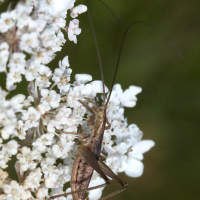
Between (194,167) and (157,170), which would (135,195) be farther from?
(194,167)

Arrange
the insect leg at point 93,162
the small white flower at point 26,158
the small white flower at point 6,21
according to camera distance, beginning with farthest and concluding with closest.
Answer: the insect leg at point 93,162
the small white flower at point 26,158
the small white flower at point 6,21

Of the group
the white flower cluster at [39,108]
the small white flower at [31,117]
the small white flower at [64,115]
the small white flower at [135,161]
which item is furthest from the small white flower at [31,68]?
the small white flower at [135,161]

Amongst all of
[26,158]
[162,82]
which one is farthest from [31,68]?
[162,82]

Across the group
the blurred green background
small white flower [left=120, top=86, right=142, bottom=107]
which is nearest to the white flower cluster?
small white flower [left=120, top=86, right=142, bottom=107]

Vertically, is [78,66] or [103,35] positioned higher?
[103,35]

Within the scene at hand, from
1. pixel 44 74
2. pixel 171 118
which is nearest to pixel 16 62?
pixel 44 74

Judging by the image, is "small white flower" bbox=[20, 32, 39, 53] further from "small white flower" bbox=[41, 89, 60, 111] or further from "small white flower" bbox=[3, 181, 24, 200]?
"small white flower" bbox=[3, 181, 24, 200]

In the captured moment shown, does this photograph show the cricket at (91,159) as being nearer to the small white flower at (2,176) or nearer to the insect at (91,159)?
the insect at (91,159)

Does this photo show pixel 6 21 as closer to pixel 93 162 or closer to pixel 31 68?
pixel 31 68
